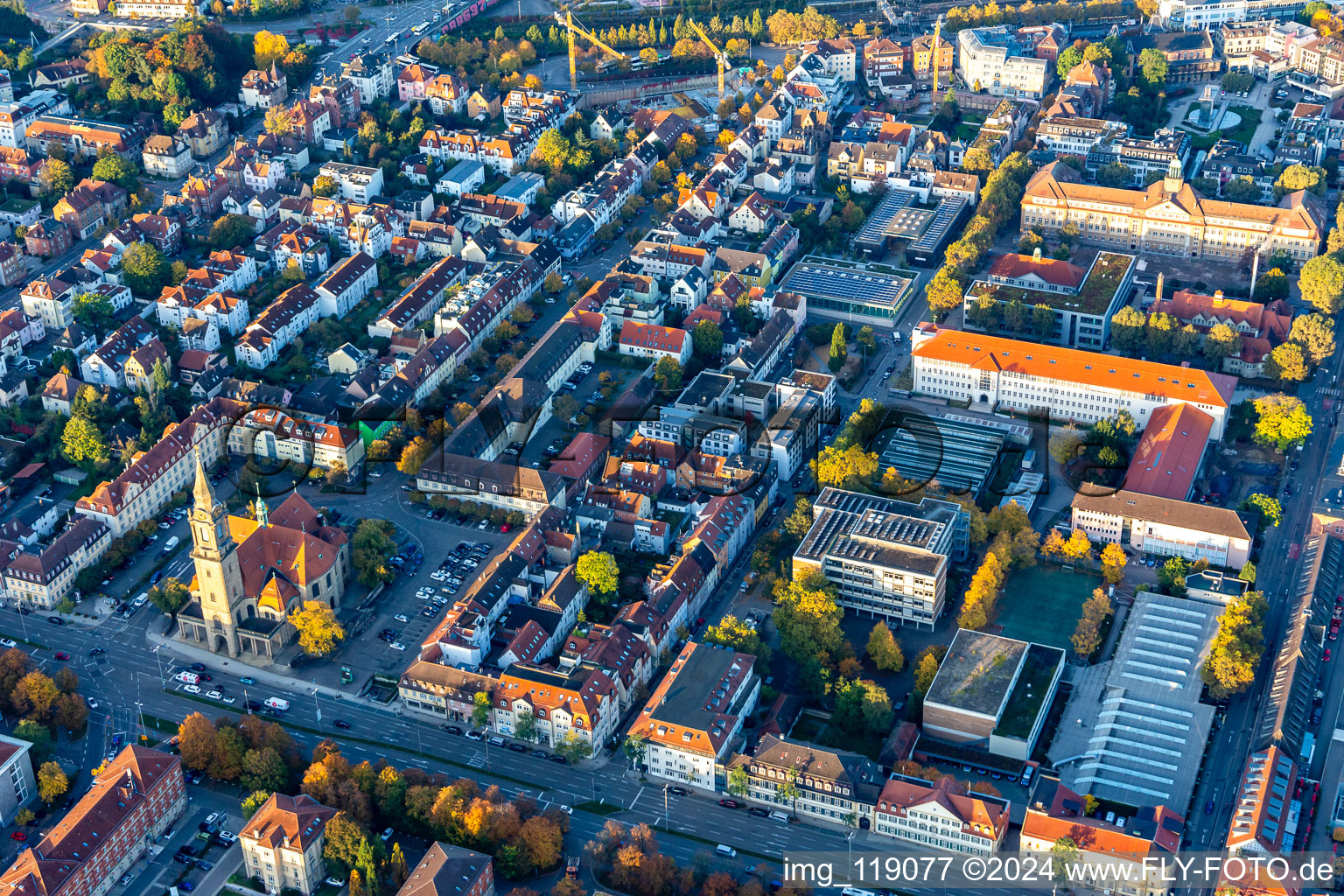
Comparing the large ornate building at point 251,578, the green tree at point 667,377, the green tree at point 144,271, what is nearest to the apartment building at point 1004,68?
the green tree at point 667,377

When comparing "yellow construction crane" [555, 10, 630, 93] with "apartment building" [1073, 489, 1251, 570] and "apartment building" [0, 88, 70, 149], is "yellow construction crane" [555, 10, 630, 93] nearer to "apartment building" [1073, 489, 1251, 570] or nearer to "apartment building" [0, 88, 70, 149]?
"apartment building" [0, 88, 70, 149]

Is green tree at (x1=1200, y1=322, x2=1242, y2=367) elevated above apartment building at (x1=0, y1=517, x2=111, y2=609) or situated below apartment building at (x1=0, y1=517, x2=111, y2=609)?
above

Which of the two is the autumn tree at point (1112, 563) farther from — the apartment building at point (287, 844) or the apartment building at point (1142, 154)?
the apartment building at point (1142, 154)

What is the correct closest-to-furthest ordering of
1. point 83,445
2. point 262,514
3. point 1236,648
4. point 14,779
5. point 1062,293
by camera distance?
1. point 14,779
2. point 1236,648
3. point 262,514
4. point 83,445
5. point 1062,293

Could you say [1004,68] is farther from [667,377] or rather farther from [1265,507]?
[1265,507]

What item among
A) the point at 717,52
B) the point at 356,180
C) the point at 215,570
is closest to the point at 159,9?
the point at 356,180

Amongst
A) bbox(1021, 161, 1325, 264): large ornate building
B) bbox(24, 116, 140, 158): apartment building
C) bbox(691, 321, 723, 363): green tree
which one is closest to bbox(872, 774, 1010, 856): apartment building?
bbox(691, 321, 723, 363): green tree
